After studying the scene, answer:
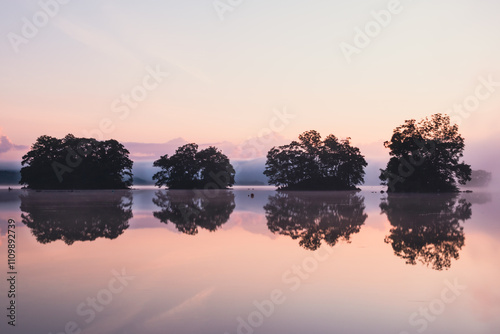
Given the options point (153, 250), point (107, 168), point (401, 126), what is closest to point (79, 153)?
point (107, 168)

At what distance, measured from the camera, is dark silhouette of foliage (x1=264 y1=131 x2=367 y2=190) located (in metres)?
117

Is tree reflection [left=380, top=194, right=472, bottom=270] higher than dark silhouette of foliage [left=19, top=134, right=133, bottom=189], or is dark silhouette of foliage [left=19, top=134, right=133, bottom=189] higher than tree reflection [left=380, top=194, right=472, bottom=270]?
dark silhouette of foliage [left=19, top=134, right=133, bottom=189]

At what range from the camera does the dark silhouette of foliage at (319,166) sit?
11669 centimetres

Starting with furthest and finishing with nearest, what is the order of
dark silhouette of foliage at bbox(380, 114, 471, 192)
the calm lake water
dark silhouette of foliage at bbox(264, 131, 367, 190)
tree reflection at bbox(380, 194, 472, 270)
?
dark silhouette of foliage at bbox(264, 131, 367, 190) < dark silhouette of foliage at bbox(380, 114, 471, 192) < tree reflection at bbox(380, 194, 472, 270) < the calm lake water

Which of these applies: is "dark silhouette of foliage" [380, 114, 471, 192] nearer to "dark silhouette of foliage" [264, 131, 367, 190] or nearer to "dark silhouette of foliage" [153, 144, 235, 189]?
"dark silhouette of foliage" [264, 131, 367, 190]

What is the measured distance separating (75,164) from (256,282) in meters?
109

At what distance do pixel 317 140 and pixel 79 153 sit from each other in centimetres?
6501

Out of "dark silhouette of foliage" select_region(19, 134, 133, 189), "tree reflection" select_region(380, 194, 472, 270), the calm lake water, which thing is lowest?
the calm lake water

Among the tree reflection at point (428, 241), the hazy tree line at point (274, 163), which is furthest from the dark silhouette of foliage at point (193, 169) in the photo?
the tree reflection at point (428, 241)

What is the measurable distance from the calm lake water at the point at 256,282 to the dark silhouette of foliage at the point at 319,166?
94499mm

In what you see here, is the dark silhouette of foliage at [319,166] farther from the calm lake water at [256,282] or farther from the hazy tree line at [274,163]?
the calm lake water at [256,282]

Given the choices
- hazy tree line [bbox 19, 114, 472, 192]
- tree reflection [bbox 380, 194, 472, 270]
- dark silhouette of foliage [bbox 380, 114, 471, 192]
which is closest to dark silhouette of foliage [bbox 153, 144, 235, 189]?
hazy tree line [bbox 19, 114, 472, 192]

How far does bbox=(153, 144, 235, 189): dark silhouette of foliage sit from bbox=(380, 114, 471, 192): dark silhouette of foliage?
149ft

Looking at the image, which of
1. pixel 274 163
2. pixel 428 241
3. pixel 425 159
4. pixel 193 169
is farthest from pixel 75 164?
pixel 428 241
